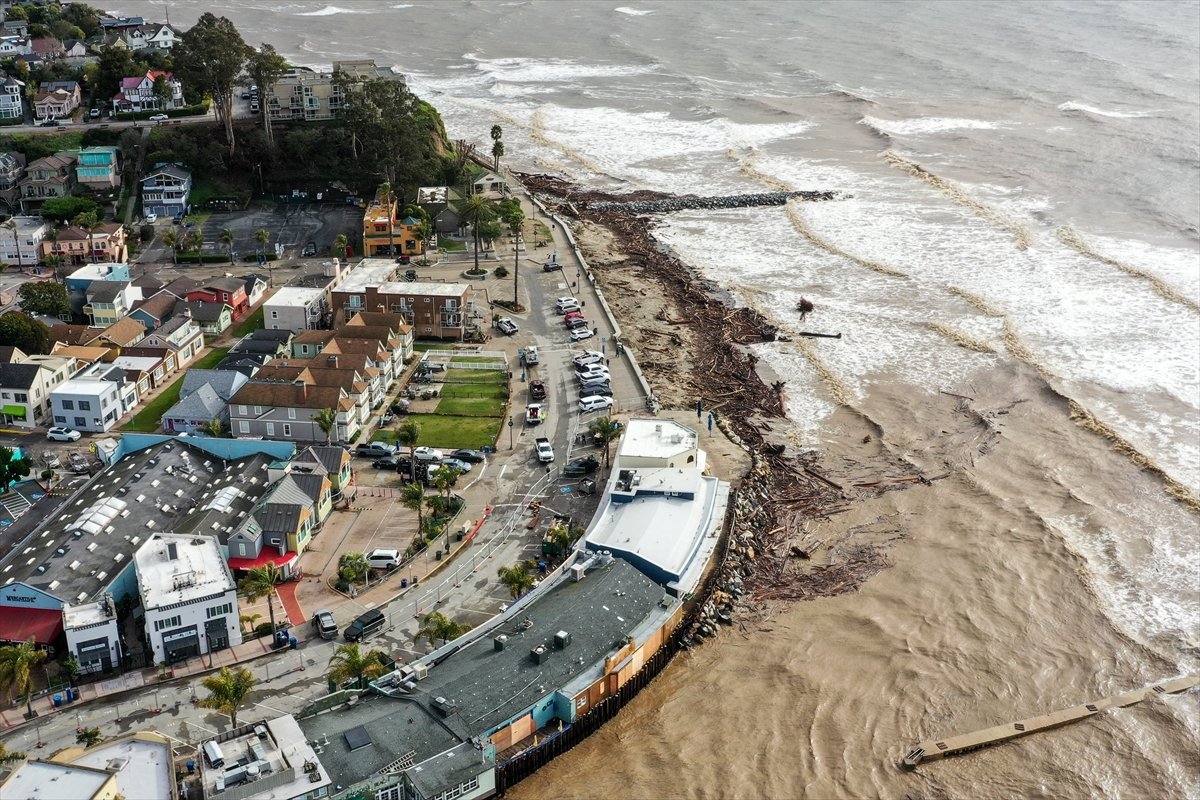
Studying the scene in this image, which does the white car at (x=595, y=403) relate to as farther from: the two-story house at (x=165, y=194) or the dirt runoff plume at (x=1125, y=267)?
the two-story house at (x=165, y=194)

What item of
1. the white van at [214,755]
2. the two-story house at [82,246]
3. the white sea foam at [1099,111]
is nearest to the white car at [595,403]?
the white van at [214,755]

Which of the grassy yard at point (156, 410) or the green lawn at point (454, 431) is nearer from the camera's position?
the green lawn at point (454, 431)

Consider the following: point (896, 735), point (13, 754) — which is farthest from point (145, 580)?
point (896, 735)

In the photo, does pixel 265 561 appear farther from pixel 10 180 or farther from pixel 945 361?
pixel 10 180

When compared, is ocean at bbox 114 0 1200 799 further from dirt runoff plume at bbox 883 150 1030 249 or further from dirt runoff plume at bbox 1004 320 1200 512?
dirt runoff plume at bbox 883 150 1030 249

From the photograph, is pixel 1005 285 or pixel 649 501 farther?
pixel 1005 285

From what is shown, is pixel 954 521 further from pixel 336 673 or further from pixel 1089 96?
pixel 1089 96
